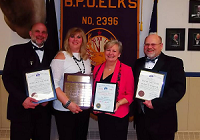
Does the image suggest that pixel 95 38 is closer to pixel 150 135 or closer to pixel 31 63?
pixel 31 63

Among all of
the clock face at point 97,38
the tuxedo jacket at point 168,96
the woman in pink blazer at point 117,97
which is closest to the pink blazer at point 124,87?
the woman in pink blazer at point 117,97

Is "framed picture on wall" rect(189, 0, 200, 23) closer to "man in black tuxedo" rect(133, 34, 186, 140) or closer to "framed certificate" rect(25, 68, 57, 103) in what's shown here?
"man in black tuxedo" rect(133, 34, 186, 140)

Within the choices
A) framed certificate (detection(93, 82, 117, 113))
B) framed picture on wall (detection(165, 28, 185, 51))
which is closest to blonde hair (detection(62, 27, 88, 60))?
framed certificate (detection(93, 82, 117, 113))

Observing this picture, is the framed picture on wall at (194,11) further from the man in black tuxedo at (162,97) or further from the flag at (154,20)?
the man in black tuxedo at (162,97)

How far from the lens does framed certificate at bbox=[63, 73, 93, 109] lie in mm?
2172

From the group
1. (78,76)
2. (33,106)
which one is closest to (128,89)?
(78,76)

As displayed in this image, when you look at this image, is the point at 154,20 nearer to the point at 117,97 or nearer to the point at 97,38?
the point at 97,38

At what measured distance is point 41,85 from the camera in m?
2.08

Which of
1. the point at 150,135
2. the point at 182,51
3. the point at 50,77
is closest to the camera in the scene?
the point at 50,77

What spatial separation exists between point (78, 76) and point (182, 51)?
2.47 meters

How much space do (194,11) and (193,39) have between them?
554mm

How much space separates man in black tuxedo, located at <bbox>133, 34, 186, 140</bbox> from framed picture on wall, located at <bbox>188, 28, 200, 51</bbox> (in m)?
1.61

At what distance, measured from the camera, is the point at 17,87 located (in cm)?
222

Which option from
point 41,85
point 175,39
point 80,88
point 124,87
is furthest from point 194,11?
point 41,85
